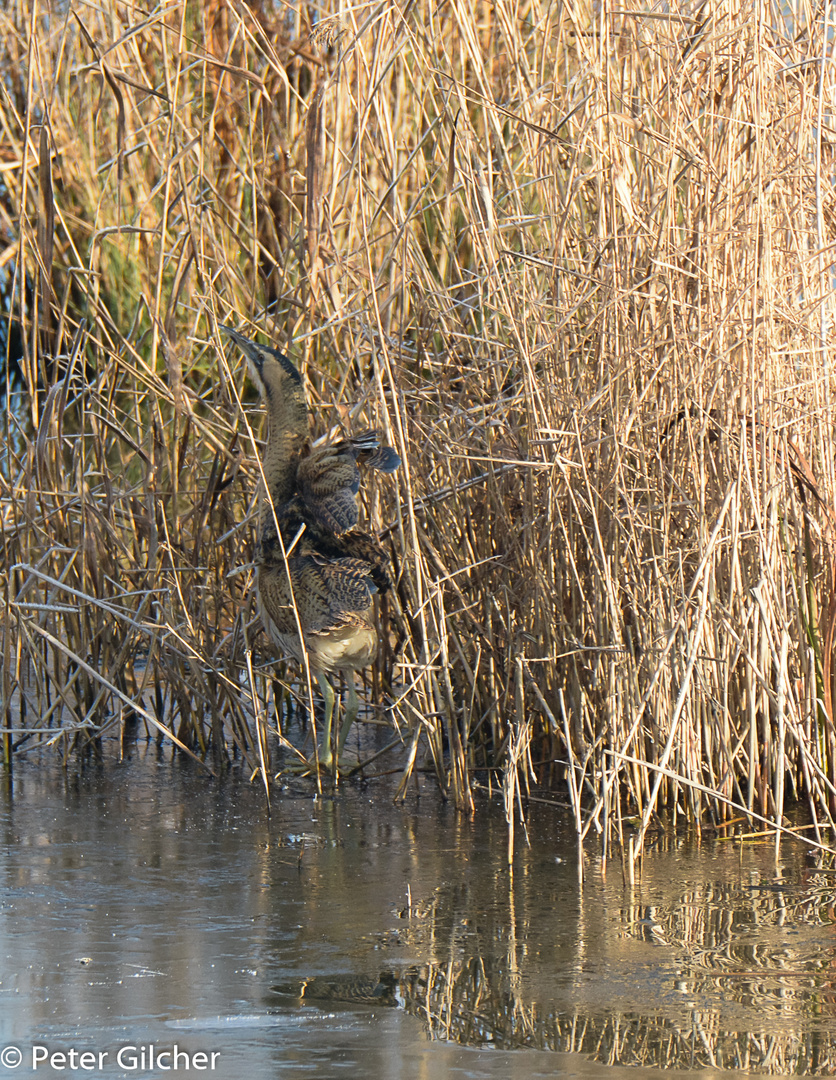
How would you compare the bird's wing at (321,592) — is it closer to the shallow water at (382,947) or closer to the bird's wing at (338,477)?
the bird's wing at (338,477)

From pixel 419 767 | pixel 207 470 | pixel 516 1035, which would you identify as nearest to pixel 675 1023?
pixel 516 1035

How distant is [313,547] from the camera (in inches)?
176

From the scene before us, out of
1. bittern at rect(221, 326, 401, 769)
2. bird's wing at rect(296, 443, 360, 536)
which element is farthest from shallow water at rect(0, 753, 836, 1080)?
bird's wing at rect(296, 443, 360, 536)

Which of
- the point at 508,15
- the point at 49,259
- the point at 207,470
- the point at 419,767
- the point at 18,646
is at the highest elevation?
the point at 508,15

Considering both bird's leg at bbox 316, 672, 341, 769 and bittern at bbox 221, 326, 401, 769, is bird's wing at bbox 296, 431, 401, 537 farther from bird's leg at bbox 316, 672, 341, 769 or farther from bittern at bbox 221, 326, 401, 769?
bird's leg at bbox 316, 672, 341, 769

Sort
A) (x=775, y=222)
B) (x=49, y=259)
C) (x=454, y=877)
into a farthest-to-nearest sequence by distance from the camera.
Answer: (x=49, y=259) → (x=775, y=222) → (x=454, y=877)

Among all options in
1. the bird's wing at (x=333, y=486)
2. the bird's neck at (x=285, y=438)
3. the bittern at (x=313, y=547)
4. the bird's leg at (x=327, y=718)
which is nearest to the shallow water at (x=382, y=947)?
the bird's leg at (x=327, y=718)

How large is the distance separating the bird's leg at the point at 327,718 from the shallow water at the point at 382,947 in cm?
19

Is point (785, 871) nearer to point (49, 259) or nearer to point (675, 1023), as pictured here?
point (675, 1023)

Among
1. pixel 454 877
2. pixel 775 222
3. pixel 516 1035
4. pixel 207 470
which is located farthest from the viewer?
pixel 207 470

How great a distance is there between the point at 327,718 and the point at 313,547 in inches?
20.6

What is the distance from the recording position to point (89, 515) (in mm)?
4848

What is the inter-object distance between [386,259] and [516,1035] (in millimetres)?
2370

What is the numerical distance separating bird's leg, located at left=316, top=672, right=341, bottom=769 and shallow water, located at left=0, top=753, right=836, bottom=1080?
19 cm
